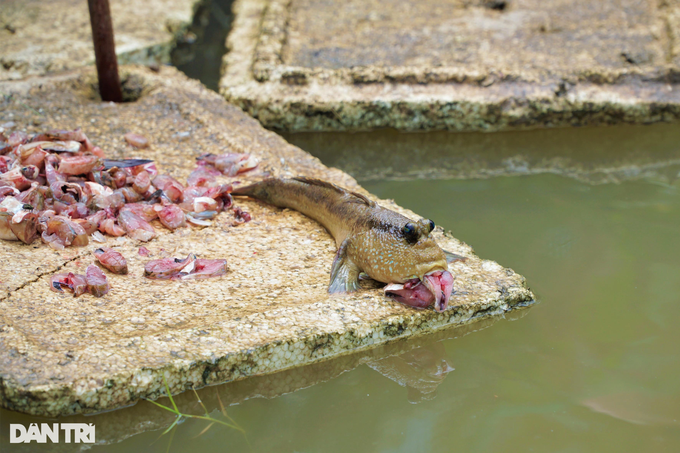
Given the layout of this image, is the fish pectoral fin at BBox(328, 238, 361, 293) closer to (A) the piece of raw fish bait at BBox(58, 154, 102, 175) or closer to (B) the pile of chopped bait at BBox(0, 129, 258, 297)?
(B) the pile of chopped bait at BBox(0, 129, 258, 297)

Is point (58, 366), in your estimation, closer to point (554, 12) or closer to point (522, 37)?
point (522, 37)

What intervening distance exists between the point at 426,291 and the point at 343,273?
1.28 feet

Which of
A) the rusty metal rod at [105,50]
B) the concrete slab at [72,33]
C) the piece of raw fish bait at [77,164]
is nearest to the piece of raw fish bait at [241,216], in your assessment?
the piece of raw fish bait at [77,164]

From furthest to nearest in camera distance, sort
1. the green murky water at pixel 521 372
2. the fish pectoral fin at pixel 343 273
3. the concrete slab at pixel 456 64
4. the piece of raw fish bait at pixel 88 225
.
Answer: the concrete slab at pixel 456 64, the piece of raw fish bait at pixel 88 225, the fish pectoral fin at pixel 343 273, the green murky water at pixel 521 372

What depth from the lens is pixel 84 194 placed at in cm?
312

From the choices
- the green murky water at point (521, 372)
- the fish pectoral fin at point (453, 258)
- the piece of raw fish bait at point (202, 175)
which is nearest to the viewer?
the green murky water at point (521, 372)

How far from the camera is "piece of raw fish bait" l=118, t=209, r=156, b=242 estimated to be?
2.99 meters

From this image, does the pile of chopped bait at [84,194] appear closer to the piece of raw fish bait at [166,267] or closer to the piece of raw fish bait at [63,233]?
the piece of raw fish bait at [63,233]

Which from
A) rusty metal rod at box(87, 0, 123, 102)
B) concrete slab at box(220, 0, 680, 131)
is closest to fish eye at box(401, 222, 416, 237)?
concrete slab at box(220, 0, 680, 131)

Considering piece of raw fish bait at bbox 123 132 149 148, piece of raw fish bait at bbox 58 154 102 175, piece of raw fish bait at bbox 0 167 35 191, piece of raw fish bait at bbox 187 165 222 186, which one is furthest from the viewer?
piece of raw fish bait at bbox 123 132 149 148

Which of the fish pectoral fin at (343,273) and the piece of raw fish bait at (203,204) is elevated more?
the piece of raw fish bait at (203,204)

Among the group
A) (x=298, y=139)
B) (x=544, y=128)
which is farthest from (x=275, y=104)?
(x=544, y=128)

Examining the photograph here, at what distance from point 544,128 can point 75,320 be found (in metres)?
3.91

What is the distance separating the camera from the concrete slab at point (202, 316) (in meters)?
2.11
